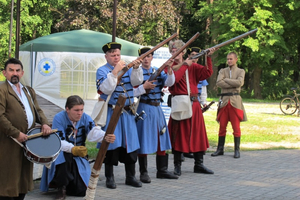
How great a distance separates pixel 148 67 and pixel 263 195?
98.4 inches

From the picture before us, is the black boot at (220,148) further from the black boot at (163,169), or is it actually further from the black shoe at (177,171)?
the black boot at (163,169)

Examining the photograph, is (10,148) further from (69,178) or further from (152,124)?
(152,124)

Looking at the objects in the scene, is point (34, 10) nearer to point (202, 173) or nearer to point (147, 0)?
point (147, 0)

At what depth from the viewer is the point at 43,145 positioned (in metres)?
5.31

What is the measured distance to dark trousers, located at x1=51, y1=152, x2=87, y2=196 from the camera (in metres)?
6.38

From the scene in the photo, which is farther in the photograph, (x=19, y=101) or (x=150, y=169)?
(x=150, y=169)

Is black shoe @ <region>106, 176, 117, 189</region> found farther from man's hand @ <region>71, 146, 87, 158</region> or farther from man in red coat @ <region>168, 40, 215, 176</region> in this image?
man in red coat @ <region>168, 40, 215, 176</region>

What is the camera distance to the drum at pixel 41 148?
17.0 ft

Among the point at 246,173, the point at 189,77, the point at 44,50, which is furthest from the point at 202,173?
the point at 44,50

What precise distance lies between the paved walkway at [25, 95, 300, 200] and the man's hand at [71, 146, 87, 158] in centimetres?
63

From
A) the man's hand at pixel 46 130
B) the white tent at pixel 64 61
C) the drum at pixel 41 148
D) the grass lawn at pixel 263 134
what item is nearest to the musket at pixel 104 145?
the drum at pixel 41 148

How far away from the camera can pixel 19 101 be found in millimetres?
5328

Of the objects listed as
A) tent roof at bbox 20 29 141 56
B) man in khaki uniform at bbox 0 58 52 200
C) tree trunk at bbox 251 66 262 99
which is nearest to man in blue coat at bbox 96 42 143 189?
man in khaki uniform at bbox 0 58 52 200

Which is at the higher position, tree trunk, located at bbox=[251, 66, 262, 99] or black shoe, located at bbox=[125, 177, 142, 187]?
tree trunk, located at bbox=[251, 66, 262, 99]
